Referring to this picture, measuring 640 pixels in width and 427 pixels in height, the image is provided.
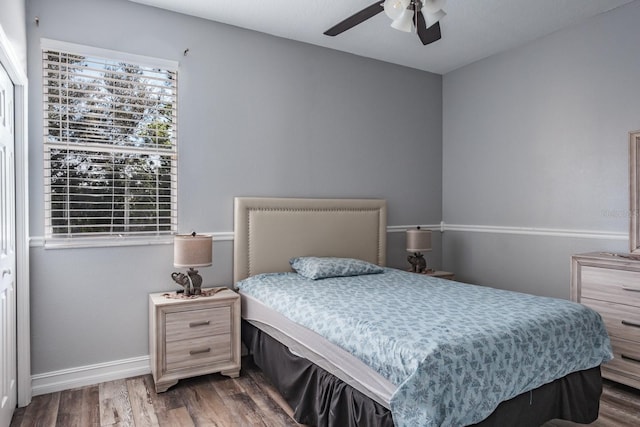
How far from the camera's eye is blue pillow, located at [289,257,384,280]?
3.30 m

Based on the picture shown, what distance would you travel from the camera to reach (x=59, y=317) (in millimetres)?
2912

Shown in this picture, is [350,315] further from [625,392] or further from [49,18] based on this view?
[49,18]

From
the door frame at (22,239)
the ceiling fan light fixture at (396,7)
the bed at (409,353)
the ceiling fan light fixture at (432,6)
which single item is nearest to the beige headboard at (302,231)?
the bed at (409,353)

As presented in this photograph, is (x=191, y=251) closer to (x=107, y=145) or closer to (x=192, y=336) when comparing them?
(x=192, y=336)

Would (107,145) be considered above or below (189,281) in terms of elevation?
above

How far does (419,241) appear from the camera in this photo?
4.14 meters

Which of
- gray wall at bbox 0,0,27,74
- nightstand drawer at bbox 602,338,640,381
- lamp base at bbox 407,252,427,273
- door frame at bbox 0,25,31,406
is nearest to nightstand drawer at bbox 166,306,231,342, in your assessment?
door frame at bbox 0,25,31,406

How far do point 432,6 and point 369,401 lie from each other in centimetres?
203

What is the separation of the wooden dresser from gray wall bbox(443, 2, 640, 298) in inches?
16.2

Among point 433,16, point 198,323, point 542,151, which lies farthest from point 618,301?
point 198,323

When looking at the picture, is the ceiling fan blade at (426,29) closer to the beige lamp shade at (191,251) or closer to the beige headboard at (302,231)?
the beige headboard at (302,231)

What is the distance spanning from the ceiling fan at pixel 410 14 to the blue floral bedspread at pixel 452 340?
1.62m

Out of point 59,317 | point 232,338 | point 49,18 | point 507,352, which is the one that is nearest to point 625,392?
point 507,352

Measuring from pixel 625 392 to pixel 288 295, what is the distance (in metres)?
2.41
